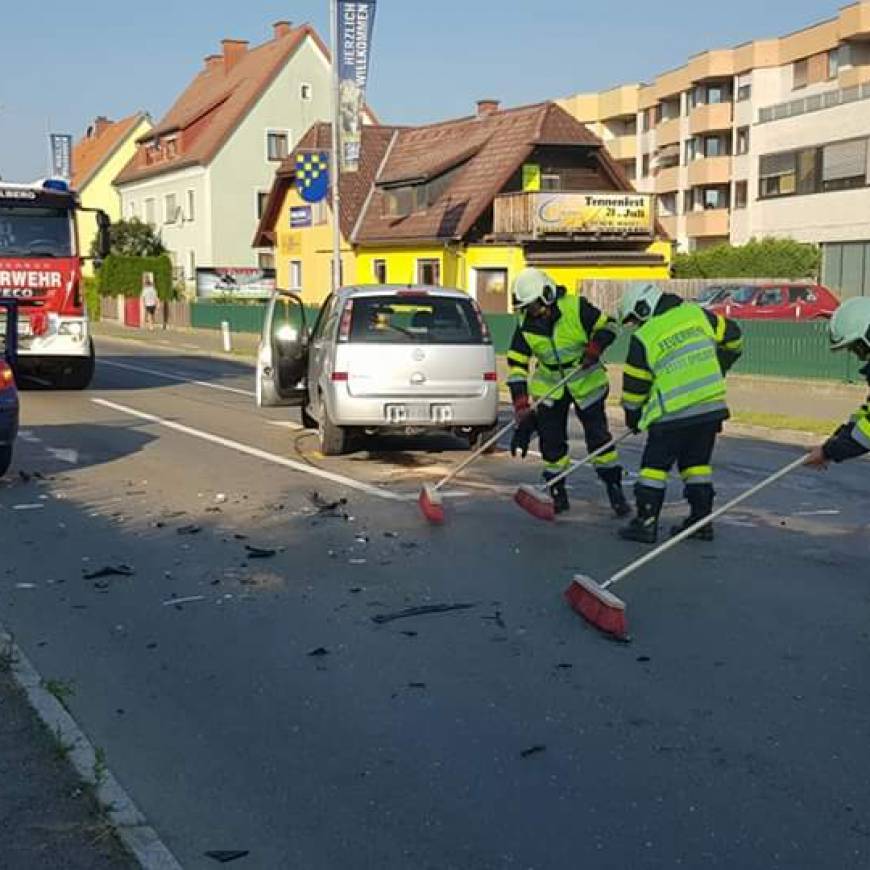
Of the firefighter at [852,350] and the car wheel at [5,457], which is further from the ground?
the firefighter at [852,350]

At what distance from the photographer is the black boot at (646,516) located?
7.55m

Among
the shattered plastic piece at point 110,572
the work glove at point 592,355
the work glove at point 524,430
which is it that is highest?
the work glove at point 592,355

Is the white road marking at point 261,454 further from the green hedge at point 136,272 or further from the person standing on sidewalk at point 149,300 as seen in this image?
the green hedge at point 136,272

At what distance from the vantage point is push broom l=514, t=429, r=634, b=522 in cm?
834

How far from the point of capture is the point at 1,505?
9.13m

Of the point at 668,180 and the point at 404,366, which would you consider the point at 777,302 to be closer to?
the point at 404,366

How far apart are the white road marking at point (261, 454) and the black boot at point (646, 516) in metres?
2.19

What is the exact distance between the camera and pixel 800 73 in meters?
57.9

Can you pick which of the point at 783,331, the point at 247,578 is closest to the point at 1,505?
the point at 247,578

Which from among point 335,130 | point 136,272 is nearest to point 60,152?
point 136,272

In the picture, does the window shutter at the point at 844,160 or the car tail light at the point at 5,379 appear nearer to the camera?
the car tail light at the point at 5,379

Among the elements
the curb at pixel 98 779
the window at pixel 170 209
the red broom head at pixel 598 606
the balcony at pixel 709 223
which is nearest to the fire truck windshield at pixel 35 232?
the curb at pixel 98 779

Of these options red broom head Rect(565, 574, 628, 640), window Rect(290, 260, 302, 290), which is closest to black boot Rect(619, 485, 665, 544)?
red broom head Rect(565, 574, 628, 640)

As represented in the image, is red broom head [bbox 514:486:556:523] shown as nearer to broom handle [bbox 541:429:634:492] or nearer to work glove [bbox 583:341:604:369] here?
broom handle [bbox 541:429:634:492]
